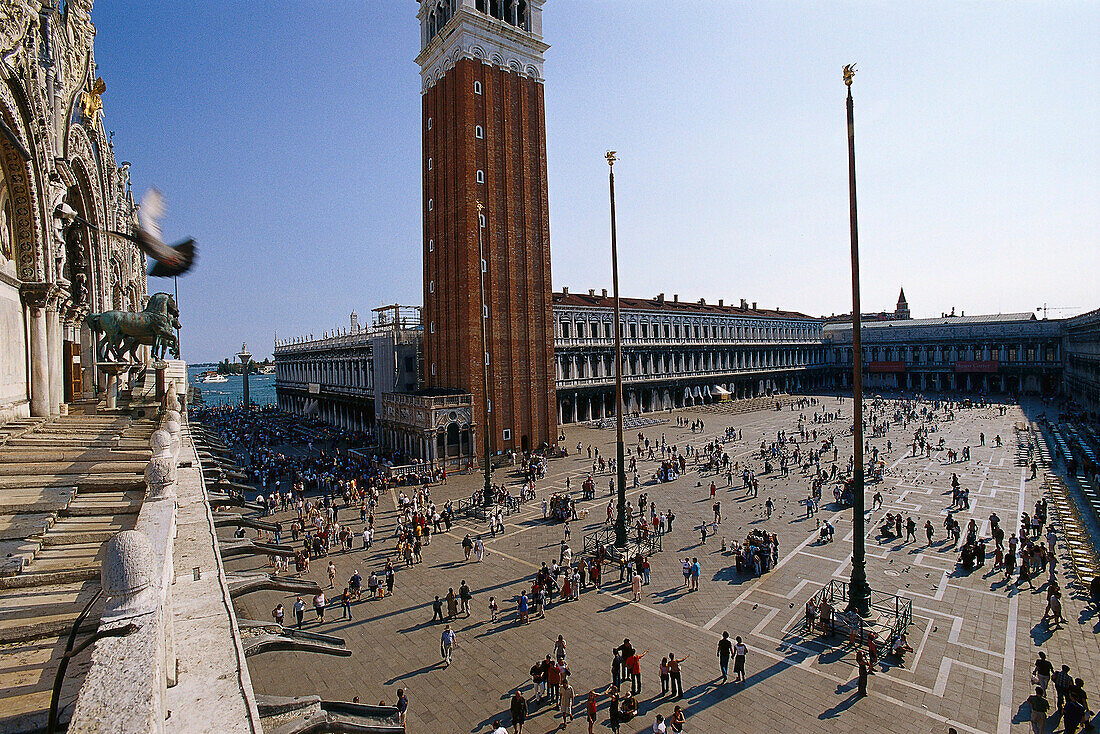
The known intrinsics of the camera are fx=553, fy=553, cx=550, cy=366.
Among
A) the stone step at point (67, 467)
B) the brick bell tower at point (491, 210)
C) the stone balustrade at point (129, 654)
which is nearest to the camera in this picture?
the stone balustrade at point (129, 654)

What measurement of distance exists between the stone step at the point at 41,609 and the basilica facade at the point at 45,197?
332 inches

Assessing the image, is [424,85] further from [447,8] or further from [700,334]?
[700,334]

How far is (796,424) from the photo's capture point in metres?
54.3

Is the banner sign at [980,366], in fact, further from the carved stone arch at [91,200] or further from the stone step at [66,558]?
the stone step at [66,558]

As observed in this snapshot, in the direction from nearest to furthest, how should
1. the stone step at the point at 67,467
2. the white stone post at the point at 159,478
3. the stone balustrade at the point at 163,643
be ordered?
the stone balustrade at the point at 163,643
the white stone post at the point at 159,478
the stone step at the point at 67,467

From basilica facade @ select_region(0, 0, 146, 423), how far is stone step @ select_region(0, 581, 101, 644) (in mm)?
8426

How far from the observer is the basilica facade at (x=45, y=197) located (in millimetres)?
12266

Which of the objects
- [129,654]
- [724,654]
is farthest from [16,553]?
[724,654]

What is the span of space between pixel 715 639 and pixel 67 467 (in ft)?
48.6

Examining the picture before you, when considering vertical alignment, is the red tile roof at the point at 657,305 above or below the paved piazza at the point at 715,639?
above

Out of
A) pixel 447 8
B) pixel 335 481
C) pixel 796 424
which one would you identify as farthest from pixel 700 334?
pixel 335 481

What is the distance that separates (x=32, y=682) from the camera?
438cm

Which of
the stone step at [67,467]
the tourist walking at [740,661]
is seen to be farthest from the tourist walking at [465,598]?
the stone step at [67,467]

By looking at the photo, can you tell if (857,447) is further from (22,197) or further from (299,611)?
(22,197)
